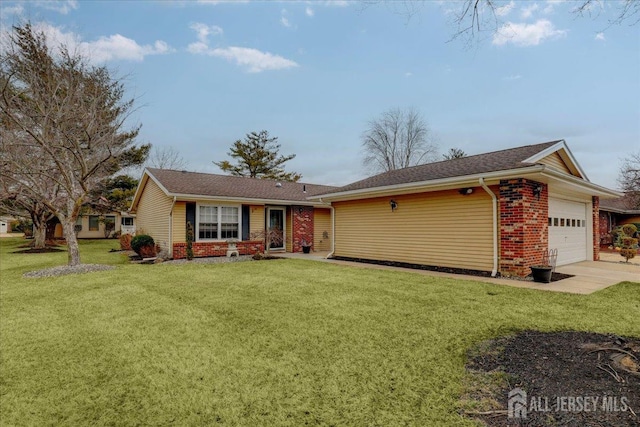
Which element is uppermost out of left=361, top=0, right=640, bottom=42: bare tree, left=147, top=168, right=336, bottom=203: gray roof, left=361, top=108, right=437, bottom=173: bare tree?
left=361, top=108, right=437, bottom=173: bare tree

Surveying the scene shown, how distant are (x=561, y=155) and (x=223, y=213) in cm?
1265

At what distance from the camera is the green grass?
256cm

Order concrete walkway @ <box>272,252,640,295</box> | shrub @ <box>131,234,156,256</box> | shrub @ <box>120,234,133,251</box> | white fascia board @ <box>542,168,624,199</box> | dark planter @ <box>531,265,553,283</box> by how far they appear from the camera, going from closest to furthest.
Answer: concrete walkway @ <box>272,252,640,295</box> < dark planter @ <box>531,265,553,283</box> < white fascia board @ <box>542,168,624,199</box> < shrub @ <box>131,234,156,256</box> < shrub @ <box>120,234,133,251</box>

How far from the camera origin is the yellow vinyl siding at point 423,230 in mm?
8867

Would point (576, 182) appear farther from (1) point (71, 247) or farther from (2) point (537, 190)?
(1) point (71, 247)

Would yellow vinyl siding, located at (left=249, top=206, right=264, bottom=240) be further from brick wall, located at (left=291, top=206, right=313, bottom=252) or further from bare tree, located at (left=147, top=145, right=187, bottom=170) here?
bare tree, located at (left=147, top=145, right=187, bottom=170)

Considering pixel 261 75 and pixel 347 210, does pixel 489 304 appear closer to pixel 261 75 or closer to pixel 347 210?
pixel 347 210

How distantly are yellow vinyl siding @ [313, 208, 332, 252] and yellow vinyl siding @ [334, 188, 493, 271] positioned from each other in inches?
147

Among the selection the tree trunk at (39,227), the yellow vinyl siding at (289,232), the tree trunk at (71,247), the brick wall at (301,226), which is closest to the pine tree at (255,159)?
the tree trunk at (39,227)

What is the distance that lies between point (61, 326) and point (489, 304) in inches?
262

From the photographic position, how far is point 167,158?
108 ft

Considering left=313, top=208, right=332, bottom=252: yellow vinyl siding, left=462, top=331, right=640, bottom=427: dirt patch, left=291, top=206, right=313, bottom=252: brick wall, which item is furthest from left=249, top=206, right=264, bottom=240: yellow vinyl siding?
left=462, top=331, right=640, bottom=427: dirt patch

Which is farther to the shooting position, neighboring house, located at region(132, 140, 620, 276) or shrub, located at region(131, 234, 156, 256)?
shrub, located at region(131, 234, 156, 256)

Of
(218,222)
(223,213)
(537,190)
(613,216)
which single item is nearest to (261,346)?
(537,190)
